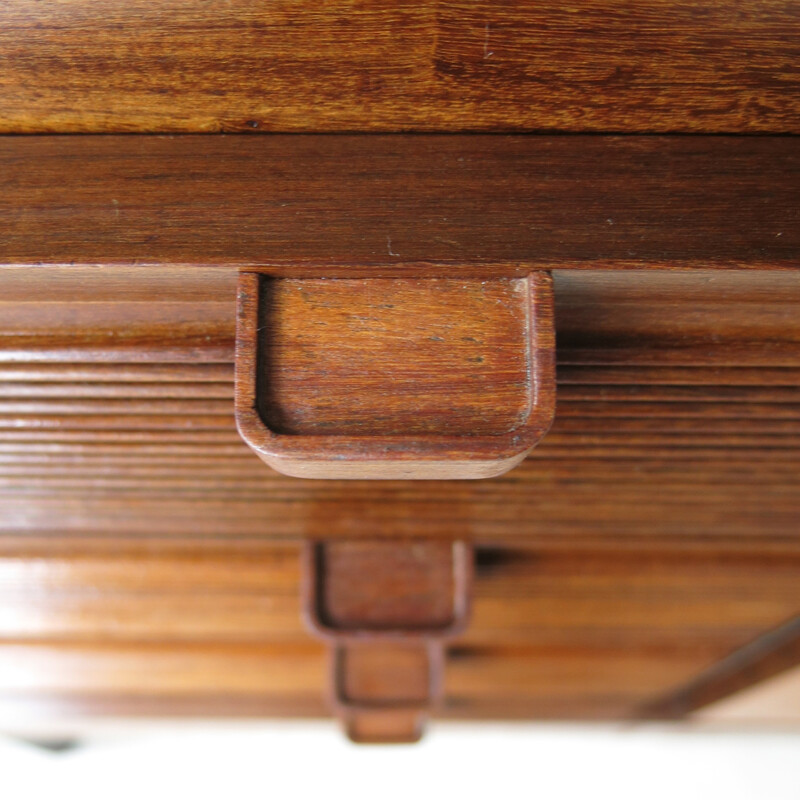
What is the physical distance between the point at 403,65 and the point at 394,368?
0.46 metres

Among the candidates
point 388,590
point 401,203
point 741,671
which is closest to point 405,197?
point 401,203

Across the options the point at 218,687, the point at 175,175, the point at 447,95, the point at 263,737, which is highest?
the point at 447,95

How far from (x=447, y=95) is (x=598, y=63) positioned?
23 cm

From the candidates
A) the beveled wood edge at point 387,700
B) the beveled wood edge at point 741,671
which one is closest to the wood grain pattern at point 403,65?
the beveled wood edge at point 387,700

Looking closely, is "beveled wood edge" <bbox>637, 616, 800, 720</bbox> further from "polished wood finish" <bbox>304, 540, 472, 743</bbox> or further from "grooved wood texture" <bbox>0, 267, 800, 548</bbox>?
"polished wood finish" <bbox>304, 540, 472, 743</bbox>

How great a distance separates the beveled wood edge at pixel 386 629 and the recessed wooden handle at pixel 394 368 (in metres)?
1.18

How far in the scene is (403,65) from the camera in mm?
1049

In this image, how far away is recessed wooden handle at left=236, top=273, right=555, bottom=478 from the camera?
38.7 inches

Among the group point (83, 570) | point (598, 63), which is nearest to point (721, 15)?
point (598, 63)

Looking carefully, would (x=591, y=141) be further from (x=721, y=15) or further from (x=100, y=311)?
(x=100, y=311)

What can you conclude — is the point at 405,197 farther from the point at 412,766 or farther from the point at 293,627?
the point at 412,766

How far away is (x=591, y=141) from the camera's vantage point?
1089 millimetres

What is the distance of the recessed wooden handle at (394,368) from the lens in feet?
3.23

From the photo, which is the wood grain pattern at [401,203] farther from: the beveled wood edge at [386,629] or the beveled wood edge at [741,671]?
the beveled wood edge at [741,671]
